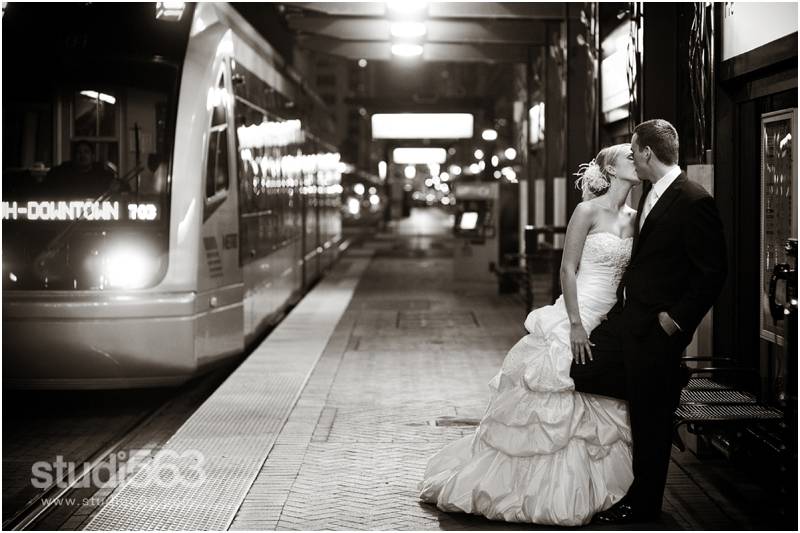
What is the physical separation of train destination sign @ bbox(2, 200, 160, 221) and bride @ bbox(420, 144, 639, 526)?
14.6 feet

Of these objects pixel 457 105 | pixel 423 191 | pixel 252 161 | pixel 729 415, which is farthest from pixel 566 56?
pixel 423 191

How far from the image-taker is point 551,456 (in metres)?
5.84

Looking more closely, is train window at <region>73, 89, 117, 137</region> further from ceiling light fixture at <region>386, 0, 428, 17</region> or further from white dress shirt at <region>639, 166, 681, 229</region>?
ceiling light fixture at <region>386, 0, 428, 17</region>

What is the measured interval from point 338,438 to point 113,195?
2892 mm

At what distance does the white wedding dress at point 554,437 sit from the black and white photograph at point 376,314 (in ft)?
0.05

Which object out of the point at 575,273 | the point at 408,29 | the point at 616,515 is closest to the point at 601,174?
the point at 575,273

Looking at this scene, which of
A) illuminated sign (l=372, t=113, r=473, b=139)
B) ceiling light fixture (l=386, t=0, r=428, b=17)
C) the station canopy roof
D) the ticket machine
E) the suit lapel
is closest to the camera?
the suit lapel

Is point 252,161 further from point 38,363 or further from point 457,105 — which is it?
point 457,105

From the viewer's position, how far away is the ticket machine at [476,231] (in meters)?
22.5

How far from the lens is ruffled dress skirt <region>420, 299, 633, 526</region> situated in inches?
228

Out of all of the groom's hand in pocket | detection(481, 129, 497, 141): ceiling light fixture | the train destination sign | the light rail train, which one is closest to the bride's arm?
the groom's hand in pocket

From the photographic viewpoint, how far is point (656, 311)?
5.65 meters

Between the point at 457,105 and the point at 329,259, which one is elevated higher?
the point at 457,105

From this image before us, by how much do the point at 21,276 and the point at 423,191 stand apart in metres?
156
